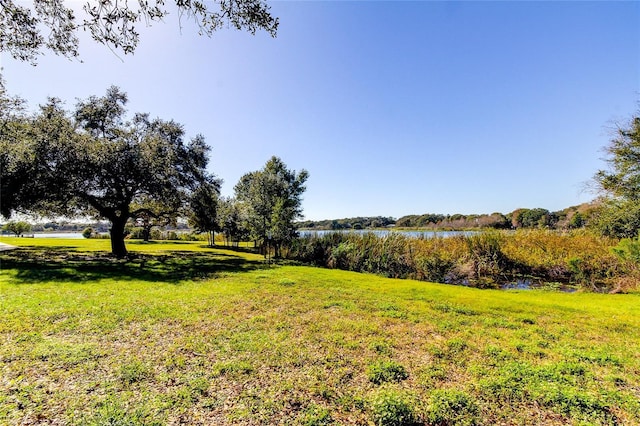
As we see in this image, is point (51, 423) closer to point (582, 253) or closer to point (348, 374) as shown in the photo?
point (348, 374)

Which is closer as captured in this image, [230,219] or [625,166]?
[625,166]

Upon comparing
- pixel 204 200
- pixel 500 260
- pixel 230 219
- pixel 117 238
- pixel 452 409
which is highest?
pixel 204 200

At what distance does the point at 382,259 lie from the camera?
14.4 metres

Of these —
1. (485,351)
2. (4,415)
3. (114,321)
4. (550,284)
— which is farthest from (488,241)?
(4,415)

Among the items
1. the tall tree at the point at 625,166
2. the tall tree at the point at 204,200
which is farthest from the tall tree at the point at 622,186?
the tall tree at the point at 204,200

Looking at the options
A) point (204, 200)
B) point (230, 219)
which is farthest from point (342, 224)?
point (204, 200)

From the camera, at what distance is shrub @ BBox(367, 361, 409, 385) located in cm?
335

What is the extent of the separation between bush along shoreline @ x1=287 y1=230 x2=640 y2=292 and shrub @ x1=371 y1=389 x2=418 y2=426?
34.3 feet

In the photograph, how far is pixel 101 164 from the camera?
1250 cm

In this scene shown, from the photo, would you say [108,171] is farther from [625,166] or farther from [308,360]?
[625,166]

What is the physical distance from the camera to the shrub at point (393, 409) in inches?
104

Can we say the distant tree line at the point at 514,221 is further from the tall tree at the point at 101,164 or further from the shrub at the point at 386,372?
the shrub at the point at 386,372

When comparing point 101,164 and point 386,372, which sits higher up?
point 101,164

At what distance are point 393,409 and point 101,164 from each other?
14.9 metres
